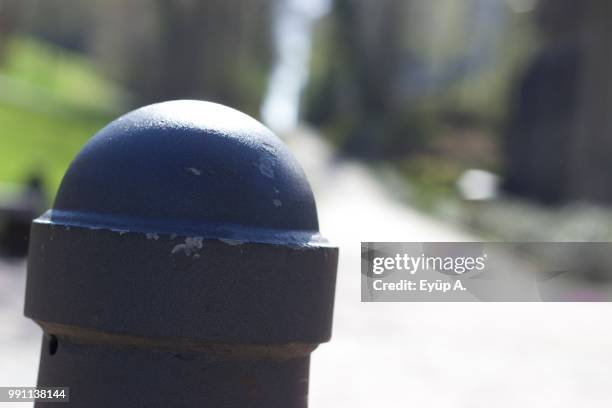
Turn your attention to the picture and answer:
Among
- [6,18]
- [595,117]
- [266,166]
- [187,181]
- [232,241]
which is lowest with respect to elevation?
[232,241]

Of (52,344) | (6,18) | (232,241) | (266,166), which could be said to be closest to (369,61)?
(6,18)

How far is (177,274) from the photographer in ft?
11.0

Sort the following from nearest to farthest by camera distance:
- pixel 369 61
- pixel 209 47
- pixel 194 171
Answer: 1. pixel 194 171
2. pixel 209 47
3. pixel 369 61

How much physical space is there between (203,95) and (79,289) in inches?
1323

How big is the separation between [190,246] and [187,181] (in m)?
0.24

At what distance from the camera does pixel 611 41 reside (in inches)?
1053

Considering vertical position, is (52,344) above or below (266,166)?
below

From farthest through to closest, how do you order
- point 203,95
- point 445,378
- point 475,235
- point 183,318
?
point 203,95 → point 475,235 → point 445,378 → point 183,318

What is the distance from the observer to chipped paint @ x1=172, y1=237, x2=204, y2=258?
333 centimetres

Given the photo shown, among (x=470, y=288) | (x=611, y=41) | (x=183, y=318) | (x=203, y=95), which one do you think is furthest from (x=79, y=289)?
(x=203, y=95)

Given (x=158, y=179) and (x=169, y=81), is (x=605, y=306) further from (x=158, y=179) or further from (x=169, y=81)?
(x=169, y=81)

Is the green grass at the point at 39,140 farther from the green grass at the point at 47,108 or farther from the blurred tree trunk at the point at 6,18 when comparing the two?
the blurred tree trunk at the point at 6,18

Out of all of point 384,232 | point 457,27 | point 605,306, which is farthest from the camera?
point 457,27

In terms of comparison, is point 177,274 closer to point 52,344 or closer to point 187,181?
point 187,181
